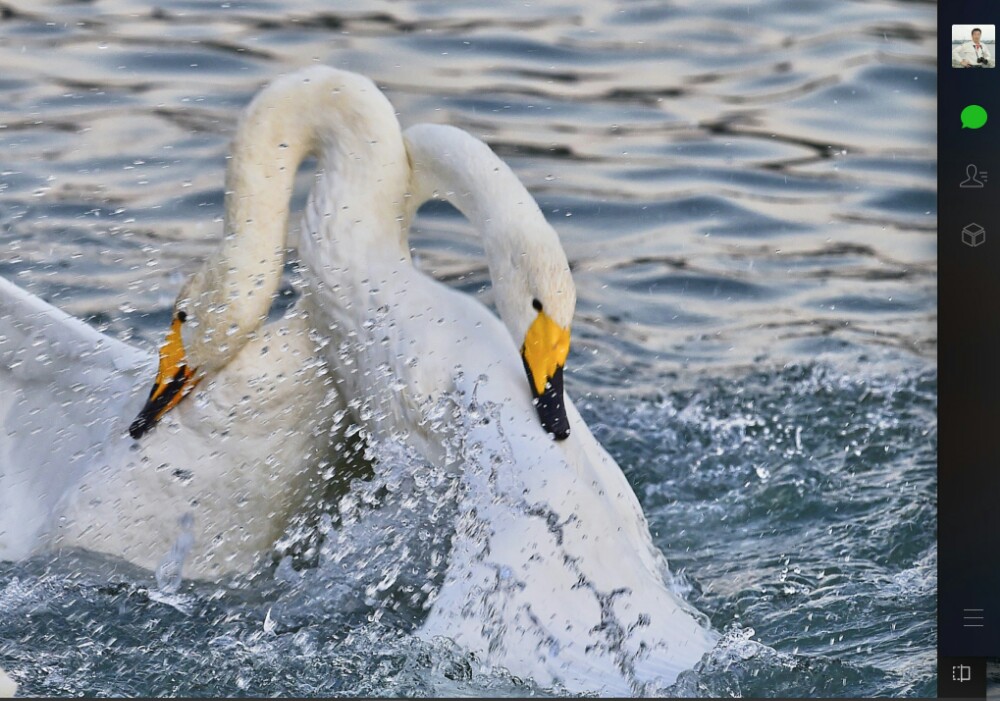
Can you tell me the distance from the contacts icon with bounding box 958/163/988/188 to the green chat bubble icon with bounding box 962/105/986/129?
0.05m

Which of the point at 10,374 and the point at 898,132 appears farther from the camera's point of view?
the point at 10,374

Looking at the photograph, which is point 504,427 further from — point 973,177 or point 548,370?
point 973,177

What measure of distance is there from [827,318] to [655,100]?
0.48 meters

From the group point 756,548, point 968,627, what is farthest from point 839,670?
point 756,548

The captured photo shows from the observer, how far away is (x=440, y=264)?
7.90 feet

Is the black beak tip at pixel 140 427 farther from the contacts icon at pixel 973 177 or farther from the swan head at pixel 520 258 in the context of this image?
the contacts icon at pixel 973 177

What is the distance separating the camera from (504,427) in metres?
1.98

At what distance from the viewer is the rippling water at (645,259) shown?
1.99 metres

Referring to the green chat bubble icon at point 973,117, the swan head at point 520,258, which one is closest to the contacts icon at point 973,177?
the green chat bubble icon at point 973,117

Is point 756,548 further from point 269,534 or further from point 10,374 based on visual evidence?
point 10,374

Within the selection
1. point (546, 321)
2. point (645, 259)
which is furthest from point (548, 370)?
point (645, 259)

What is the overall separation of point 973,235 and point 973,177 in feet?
0.24

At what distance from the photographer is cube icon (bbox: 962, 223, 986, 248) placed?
5.97 feet

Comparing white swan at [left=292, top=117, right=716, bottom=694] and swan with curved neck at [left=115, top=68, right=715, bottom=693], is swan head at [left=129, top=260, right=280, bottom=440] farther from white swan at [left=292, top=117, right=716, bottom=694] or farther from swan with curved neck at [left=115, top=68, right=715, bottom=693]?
white swan at [left=292, top=117, right=716, bottom=694]
